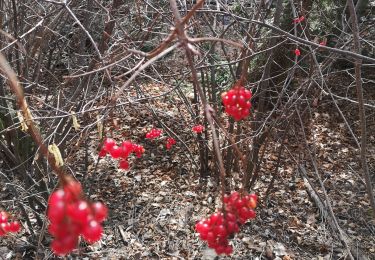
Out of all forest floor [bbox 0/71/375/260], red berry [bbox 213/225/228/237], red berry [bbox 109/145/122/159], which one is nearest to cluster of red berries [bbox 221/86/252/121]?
red berry [bbox 213/225/228/237]

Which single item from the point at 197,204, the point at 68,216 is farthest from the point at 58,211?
the point at 197,204

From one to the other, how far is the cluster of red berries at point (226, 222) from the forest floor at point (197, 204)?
7.98 feet

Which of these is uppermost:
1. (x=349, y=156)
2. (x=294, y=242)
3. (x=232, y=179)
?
(x=349, y=156)

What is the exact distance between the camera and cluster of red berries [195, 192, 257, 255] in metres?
1.26

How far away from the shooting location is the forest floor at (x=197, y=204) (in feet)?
13.2

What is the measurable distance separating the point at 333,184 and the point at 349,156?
0.70m

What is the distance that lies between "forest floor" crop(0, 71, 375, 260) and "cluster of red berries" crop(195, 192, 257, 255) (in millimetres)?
2433

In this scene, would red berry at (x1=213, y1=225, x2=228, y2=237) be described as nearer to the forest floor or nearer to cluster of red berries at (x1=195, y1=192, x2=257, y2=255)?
cluster of red berries at (x1=195, y1=192, x2=257, y2=255)

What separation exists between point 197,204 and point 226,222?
3.40 metres

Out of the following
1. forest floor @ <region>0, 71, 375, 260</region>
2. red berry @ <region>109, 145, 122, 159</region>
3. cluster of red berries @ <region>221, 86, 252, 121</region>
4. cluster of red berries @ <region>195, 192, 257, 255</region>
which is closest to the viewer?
cluster of red berries @ <region>195, 192, 257, 255</region>

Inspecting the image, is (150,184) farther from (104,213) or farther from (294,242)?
(104,213)

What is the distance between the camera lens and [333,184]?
499cm

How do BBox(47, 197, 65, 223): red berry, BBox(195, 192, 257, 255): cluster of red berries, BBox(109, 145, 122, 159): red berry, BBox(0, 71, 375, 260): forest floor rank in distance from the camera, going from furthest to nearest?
1. BBox(0, 71, 375, 260): forest floor
2. BBox(109, 145, 122, 159): red berry
3. BBox(195, 192, 257, 255): cluster of red berries
4. BBox(47, 197, 65, 223): red berry

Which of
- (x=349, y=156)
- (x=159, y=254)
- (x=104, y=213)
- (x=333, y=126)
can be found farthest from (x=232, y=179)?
(x=104, y=213)
